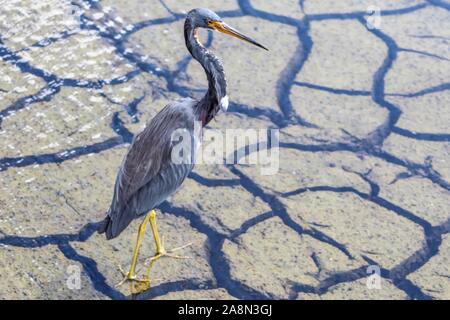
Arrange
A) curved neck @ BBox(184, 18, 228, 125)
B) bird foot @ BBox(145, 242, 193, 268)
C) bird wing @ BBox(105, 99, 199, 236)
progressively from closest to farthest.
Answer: bird wing @ BBox(105, 99, 199, 236)
curved neck @ BBox(184, 18, 228, 125)
bird foot @ BBox(145, 242, 193, 268)

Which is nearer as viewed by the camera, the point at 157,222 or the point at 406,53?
the point at 157,222

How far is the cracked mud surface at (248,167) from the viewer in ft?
11.6

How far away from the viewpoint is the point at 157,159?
11.0 feet

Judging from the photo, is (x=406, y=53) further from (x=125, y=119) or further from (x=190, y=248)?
(x=190, y=248)

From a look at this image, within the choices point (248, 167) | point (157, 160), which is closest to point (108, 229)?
point (157, 160)

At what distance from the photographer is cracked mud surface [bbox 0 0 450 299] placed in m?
3.53

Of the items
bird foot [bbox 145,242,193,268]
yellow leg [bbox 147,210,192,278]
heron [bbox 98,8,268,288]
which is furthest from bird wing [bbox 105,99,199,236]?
bird foot [bbox 145,242,193,268]

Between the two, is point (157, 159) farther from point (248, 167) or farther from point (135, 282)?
point (248, 167)

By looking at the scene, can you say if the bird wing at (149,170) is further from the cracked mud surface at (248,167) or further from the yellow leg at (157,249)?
the cracked mud surface at (248,167)

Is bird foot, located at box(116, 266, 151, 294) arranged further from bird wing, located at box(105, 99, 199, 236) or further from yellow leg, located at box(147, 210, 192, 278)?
bird wing, located at box(105, 99, 199, 236)

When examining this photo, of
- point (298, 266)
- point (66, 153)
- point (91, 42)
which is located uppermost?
point (91, 42)

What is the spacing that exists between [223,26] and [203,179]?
0.76m

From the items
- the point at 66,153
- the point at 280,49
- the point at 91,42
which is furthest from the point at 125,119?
the point at 280,49

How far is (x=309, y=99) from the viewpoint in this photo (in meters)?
4.61
